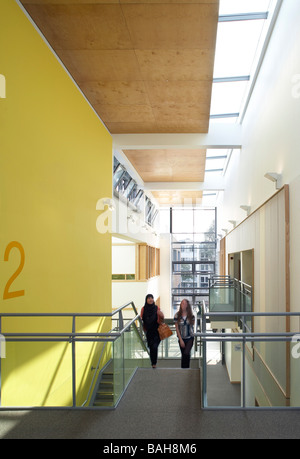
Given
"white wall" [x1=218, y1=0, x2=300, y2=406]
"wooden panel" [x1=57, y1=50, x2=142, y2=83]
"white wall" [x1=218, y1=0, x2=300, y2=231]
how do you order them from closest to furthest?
1. "white wall" [x1=218, y1=0, x2=300, y2=406]
2. "white wall" [x1=218, y1=0, x2=300, y2=231]
3. "wooden panel" [x1=57, y1=50, x2=142, y2=83]

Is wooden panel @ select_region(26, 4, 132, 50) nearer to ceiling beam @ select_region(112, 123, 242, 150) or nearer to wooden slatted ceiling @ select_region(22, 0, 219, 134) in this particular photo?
wooden slatted ceiling @ select_region(22, 0, 219, 134)

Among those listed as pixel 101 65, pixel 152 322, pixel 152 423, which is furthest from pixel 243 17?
pixel 152 423

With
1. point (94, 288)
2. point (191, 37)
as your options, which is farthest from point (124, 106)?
point (94, 288)

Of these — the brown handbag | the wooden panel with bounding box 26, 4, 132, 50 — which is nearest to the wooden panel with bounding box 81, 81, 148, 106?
the wooden panel with bounding box 26, 4, 132, 50

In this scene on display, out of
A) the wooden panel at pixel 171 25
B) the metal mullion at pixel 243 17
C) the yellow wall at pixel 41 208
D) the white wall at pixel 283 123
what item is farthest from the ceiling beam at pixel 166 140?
the wooden panel at pixel 171 25

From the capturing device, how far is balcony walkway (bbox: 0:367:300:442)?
11.1 feet

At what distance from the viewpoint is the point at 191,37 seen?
20.7 ft

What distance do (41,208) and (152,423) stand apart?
3418 millimetres

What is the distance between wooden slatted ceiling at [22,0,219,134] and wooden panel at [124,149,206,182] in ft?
13.5

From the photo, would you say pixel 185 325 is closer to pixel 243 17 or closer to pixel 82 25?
pixel 82 25

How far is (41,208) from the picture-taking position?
580cm

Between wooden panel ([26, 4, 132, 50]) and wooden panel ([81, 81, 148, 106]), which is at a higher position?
wooden panel ([26, 4, 132, 50])

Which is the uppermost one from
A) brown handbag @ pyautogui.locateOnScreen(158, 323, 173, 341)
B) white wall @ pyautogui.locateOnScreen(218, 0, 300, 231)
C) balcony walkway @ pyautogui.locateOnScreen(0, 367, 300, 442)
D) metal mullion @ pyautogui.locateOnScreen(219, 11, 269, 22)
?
metal mullion @ pyautogui.locateOnScreen(219, 11, 269, 22)

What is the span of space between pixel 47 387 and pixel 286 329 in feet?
12.4
